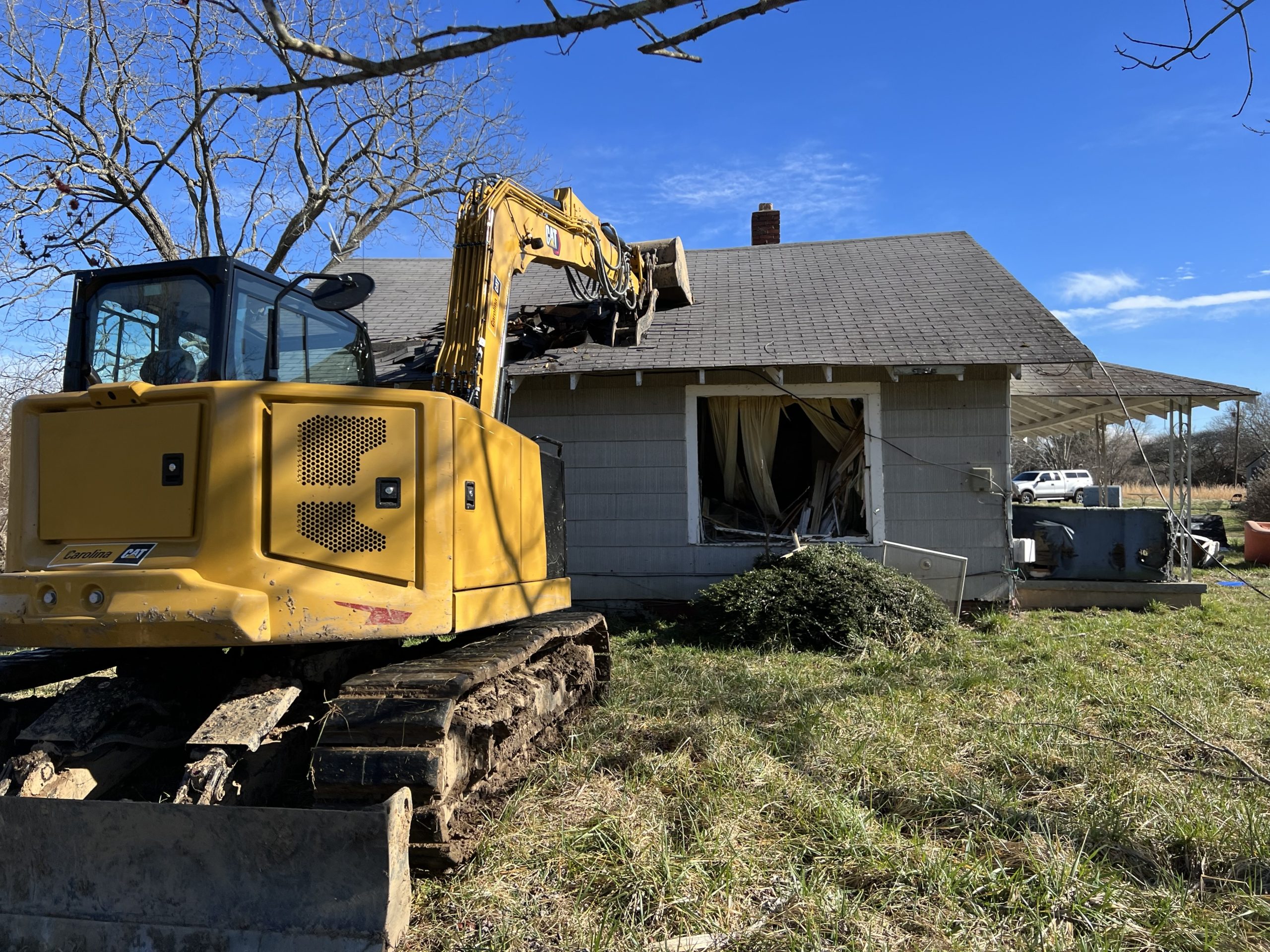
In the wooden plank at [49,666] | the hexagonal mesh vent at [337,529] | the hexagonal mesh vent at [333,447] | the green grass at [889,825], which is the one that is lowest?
the green grass at [889,825]

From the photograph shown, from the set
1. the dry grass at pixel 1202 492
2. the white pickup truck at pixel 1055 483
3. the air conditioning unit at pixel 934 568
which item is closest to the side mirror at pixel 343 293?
the air conditioning unit at pixel 934 568

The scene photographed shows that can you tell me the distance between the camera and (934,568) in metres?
8.83

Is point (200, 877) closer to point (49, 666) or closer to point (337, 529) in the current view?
point (337, 529)

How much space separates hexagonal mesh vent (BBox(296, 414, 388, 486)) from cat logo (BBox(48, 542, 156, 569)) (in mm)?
668

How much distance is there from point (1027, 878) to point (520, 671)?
Answer: 8.14 ft

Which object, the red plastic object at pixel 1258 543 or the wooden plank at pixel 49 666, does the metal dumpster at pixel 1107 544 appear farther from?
the wooden plank at pixel 49 666

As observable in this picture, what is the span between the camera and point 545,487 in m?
5.52

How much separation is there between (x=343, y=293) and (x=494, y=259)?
147cm

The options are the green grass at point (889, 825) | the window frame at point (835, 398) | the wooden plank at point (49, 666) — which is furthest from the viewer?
the window frame at point (835, 398)

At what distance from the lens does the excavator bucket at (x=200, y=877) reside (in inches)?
108

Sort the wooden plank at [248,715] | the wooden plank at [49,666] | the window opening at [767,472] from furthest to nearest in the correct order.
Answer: the window opening at [767,472]
the wooden plank at [49,666]
the wooden plank at [248,715]

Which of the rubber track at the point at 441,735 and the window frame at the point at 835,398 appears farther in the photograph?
the window frame at the point at 835,398

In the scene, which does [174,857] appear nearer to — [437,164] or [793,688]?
[793,688]

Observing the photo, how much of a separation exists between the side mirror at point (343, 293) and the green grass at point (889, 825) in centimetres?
238
